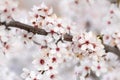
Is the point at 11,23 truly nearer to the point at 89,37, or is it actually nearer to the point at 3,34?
the point at 3,34

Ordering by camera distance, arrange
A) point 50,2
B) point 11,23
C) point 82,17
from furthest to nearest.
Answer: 1. point 50,2
2. point 82,17
3. point 11,23

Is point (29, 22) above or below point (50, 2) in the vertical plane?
below

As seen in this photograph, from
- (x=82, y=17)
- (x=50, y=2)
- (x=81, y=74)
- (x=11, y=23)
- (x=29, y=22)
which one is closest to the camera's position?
(x=11, y=23)

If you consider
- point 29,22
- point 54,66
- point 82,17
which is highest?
point 82,17

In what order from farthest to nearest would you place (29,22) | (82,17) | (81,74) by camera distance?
(82,17), (81,74), (29,22)

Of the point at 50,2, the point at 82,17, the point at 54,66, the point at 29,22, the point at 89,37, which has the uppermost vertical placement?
the point at 50,2

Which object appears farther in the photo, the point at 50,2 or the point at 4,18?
the point at 50,2

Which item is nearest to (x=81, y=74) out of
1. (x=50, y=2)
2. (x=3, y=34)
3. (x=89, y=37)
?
(x=89, y=37)

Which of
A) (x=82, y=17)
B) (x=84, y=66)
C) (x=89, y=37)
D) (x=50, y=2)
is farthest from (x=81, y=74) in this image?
(x=50, y=2)

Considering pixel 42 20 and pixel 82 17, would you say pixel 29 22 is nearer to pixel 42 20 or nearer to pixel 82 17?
pixel 42 20
